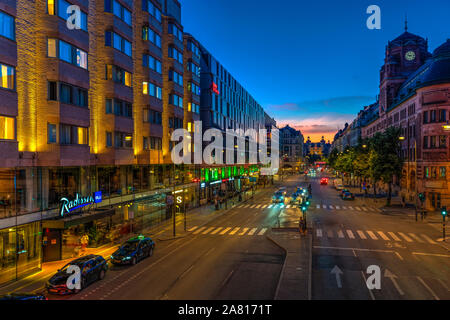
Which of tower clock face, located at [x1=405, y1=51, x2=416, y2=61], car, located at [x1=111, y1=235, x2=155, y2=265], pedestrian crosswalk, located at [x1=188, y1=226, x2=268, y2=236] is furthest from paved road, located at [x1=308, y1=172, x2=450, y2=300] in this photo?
tower clock face, located at [x1=405, y1=51, x2=416, y2=61]

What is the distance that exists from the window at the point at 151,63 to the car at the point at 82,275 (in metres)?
26.2

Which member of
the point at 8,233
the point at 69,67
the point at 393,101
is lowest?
the point at 8,233

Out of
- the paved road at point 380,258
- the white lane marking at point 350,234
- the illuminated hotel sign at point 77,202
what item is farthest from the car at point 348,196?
the illuminated hotel sign at point 77,202

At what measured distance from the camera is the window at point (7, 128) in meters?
20.8

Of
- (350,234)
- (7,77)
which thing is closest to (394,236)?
(350,234)

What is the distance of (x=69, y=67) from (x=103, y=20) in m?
8.48

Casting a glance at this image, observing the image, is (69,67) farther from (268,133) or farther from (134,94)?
(268,133)

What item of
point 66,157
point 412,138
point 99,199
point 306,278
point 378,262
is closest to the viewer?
point 306,278

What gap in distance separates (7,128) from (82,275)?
11.0 m

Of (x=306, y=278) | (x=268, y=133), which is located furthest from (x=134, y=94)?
(x=268, y=133)

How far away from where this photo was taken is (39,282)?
20.6 meters

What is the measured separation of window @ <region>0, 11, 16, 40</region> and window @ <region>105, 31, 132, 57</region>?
10.9 metres

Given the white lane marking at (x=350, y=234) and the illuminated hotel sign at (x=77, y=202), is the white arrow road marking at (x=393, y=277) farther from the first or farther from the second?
the illuminated hotel sign at (x=77, y=202)

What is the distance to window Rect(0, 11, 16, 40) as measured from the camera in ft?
67.8
